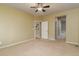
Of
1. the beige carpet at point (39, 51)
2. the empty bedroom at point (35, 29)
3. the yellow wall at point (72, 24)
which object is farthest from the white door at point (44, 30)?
the beige carpet at point (39, 51)

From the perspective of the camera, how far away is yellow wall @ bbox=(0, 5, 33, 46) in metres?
4.65

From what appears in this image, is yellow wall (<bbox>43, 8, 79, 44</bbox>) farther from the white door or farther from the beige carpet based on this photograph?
the white door

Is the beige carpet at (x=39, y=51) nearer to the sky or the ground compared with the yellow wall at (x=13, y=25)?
nearer to the ground

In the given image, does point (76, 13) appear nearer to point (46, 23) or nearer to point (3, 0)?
point (46, 23)

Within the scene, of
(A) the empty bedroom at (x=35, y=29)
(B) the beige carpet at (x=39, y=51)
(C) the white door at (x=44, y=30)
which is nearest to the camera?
(B) the beige carpet at (x=39, y=51)

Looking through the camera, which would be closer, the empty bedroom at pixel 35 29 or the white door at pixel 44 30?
the empty bedroom at pixel 35 29

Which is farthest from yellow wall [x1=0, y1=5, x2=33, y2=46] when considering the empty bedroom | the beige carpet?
the beige carpet

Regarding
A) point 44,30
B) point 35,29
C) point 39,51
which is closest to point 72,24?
point 39,51

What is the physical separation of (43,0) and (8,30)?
3.44m

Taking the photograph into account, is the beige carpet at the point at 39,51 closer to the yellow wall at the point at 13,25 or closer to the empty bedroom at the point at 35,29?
the empty bedroom at the point at 35,29

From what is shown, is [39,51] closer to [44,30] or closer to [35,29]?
[35,29]

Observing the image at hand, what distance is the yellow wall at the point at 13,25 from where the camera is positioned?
15.3 ft

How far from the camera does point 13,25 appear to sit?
17.4ft

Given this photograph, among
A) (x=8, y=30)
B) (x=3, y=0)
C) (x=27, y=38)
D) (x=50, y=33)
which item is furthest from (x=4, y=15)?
(x=50, y=33)
